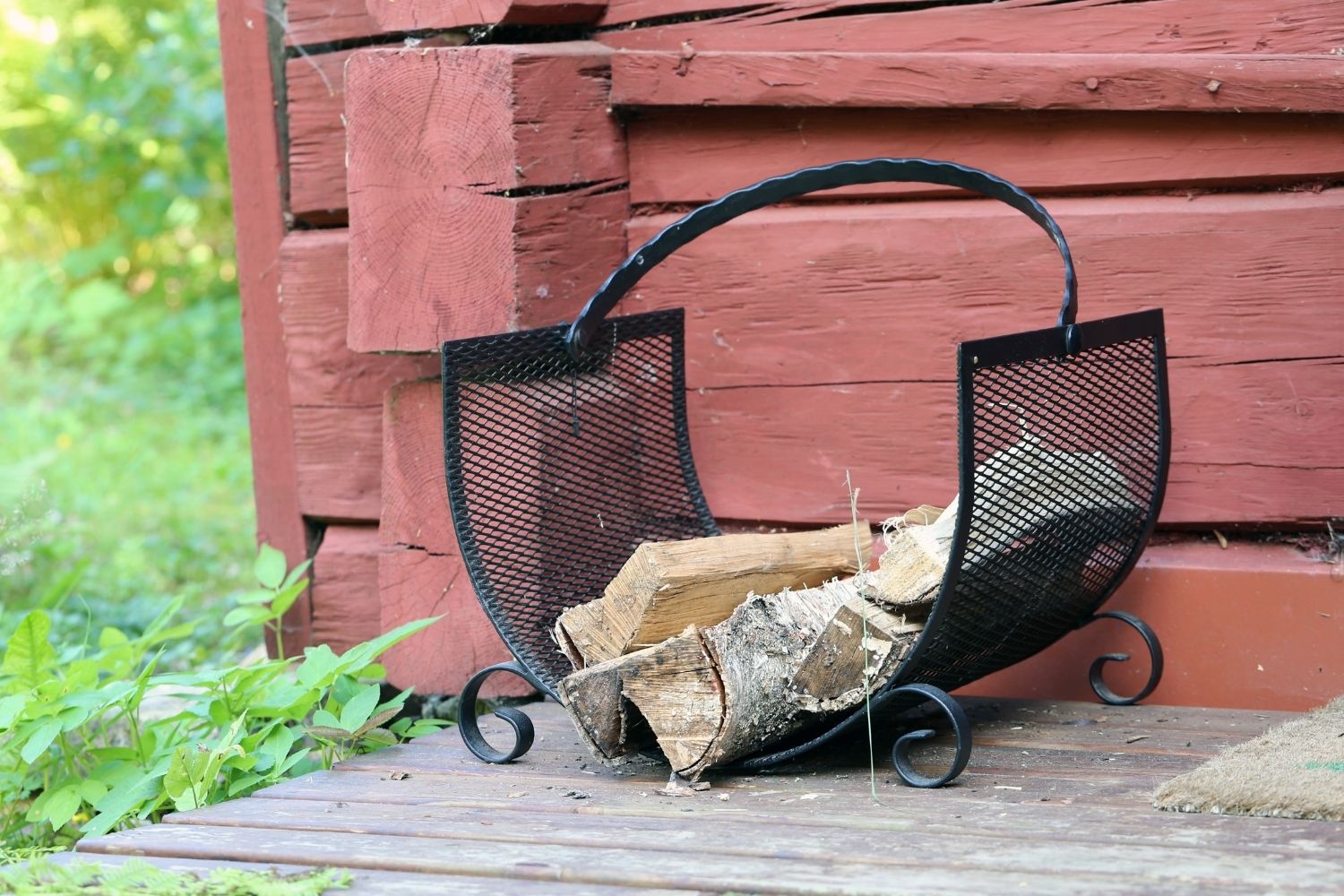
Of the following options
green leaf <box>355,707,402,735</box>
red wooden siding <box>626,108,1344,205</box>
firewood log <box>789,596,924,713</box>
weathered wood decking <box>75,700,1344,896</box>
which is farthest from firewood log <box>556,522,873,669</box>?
red wooden siding <box>626,108,1344,205</box>

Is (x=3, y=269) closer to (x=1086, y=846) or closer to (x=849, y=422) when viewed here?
(x=849, y=422)

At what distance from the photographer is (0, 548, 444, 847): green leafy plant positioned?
2312 millimetres

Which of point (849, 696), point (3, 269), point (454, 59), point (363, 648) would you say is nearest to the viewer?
point (849, 696)

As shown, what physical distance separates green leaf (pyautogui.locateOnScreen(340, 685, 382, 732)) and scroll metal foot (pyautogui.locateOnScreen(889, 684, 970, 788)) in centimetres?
92

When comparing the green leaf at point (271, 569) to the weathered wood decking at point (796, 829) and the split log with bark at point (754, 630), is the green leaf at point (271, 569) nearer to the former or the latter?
the weathered wood decking at point (796, 829)

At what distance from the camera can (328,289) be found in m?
3.00

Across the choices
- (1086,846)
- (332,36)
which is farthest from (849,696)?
(332,36)

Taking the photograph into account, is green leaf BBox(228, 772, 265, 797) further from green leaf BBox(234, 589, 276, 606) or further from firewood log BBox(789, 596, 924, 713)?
firewood log BBox(789, 596, 924, 713)

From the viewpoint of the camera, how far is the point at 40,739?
7.41 ft

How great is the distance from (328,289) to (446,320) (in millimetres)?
483

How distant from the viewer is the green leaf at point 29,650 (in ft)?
7.91

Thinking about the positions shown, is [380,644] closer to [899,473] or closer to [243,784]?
[243,784]

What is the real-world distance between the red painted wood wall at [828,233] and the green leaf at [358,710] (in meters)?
0.41

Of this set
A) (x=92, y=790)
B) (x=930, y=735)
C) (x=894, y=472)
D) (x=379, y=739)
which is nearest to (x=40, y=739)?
(x=92, y=790)
